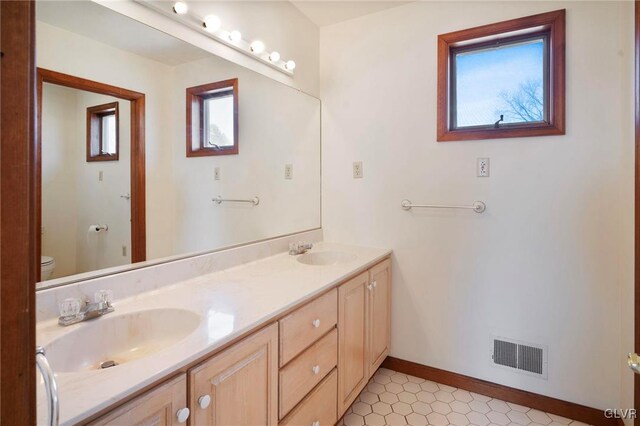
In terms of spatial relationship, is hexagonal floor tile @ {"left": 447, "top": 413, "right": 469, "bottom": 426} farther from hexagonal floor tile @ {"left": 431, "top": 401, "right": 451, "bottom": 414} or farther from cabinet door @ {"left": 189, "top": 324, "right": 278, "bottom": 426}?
cabinet door @ {"left": 189, "top": 324, "right": 278, "bottom": 426}

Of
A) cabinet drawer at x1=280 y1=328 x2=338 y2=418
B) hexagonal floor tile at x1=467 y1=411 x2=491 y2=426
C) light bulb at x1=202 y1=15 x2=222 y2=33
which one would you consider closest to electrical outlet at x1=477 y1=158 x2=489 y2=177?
cabinet drawer at x1=280 y1=328 x2=338 y2=418

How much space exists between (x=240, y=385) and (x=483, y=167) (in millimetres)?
1645

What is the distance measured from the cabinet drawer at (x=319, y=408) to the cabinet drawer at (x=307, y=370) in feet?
0.10

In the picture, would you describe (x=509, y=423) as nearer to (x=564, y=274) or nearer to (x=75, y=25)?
(x=564, y=274)

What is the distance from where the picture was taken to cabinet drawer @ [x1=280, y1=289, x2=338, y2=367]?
1.17m

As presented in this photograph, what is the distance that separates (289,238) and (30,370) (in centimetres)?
175

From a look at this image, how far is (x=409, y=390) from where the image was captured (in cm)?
197

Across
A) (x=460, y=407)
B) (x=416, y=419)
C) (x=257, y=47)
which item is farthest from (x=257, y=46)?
(x=460, y=407)

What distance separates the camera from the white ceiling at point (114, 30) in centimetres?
105

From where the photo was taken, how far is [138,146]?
1330 millimetres

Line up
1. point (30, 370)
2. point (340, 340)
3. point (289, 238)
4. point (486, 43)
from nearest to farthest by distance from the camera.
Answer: point (30, 370) → point (340, 340) → point (486, 43) → point (289, 238)

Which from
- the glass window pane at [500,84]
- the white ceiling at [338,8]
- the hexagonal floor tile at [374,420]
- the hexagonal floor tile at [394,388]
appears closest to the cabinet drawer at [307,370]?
the hexagonal floor tile at [374,420]

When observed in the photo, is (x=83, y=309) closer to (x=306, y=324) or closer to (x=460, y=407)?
(x=306, y=324)

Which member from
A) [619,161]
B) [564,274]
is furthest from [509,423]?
[619,161]
